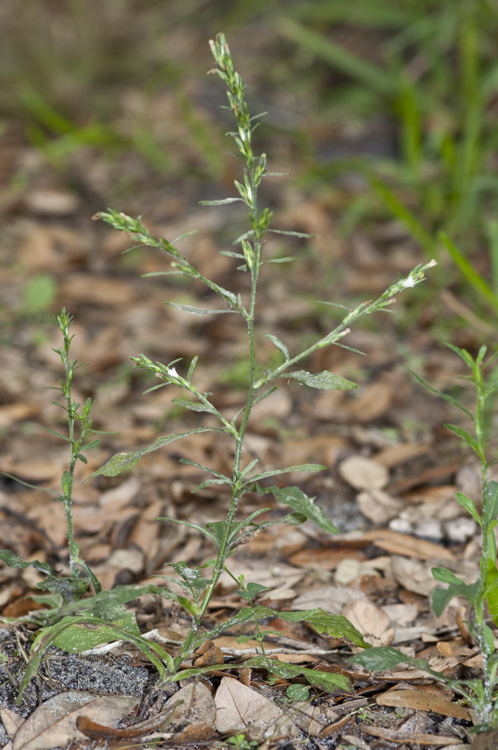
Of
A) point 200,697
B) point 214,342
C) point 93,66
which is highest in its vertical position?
point 93,66

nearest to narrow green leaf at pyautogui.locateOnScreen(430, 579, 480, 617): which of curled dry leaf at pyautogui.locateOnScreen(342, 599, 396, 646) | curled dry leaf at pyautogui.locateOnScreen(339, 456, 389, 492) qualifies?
curled dry leaf at pyautogui.locateOnScreen(342, 599, 396, 646)

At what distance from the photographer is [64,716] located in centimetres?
101

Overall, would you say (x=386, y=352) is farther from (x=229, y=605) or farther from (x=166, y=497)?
(x=229, y=605)

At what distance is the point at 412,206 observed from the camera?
302 cm

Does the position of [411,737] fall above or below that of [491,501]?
below

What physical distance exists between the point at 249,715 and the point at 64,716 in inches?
11.6

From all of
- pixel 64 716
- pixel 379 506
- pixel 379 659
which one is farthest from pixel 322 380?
pixel 379 506

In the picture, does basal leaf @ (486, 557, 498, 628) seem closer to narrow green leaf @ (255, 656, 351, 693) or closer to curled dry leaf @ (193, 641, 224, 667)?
narrow green leaf @ (255, 656, 351, 693)

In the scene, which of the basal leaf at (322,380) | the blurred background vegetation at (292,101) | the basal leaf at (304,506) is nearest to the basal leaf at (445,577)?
the basal leaf at (304,506)

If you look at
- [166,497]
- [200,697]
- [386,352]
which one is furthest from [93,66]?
[200,697]

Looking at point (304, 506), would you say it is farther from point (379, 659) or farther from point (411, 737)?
point (411, 737)

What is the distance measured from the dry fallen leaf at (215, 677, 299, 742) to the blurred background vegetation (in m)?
1.89

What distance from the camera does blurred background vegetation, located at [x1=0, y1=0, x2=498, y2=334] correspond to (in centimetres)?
287

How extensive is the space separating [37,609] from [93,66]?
3528 mm
